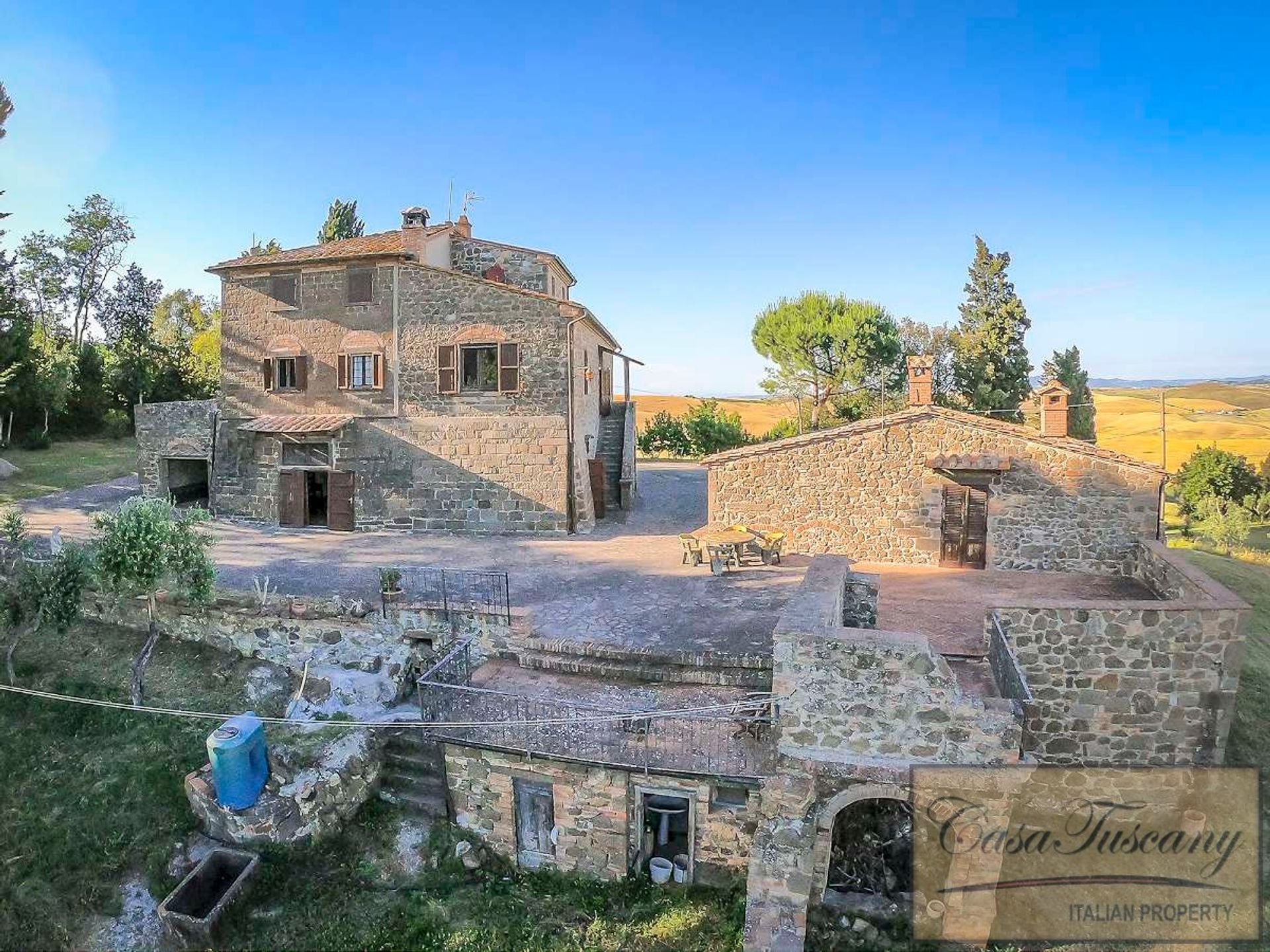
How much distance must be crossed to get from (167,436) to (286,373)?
15.8 feet

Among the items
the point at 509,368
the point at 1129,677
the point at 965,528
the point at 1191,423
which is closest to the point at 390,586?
the point at 509,368

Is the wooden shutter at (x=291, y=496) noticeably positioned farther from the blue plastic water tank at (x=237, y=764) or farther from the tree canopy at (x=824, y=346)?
the tree canopy at (x=824, y=346)

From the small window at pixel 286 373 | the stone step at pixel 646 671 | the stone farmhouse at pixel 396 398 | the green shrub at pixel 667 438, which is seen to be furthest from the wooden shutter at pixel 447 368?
the green shrub at pixel 667 438

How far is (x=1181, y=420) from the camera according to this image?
51188mm

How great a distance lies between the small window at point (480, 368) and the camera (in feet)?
64.4

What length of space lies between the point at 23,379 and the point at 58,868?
2950 centimetres

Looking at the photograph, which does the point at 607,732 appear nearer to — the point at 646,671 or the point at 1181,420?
the point at 646,671

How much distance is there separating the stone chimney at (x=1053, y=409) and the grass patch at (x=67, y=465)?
29744mm

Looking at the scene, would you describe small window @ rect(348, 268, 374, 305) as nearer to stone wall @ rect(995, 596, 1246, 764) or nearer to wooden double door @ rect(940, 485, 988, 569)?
wooden double door @ rect(940, 485, 988, 569)

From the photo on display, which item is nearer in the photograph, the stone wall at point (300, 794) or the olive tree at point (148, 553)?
the stone wall at point (300, 794)

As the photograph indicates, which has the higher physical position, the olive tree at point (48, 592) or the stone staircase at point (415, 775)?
the olive tree at point (48, 592)

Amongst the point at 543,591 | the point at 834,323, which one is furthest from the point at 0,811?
the point at 834,323

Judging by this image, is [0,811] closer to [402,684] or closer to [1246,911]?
[402,684]

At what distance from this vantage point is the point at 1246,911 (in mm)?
8672
